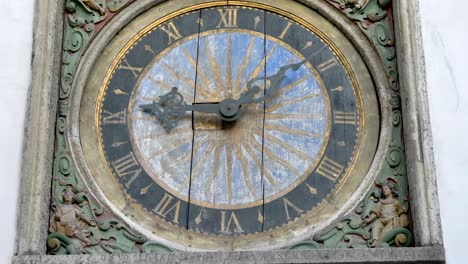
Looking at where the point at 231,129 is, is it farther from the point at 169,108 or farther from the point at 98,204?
the point at 98,204

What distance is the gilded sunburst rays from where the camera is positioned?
9516mm

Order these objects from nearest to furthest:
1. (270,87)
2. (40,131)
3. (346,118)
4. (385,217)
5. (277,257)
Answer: (277,257) → (385,217) → (40,131) → (346,118) → (270,87)

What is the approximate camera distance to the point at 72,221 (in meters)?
9.30

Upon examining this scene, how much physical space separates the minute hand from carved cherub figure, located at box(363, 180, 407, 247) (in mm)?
1163

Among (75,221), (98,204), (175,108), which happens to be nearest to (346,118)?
(175,108)

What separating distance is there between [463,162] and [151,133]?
2330 millimetres

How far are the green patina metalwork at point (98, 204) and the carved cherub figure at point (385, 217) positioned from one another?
2 cm

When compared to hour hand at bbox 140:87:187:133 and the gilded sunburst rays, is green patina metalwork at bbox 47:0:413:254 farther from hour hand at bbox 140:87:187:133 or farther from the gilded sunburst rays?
hour hand at bbox 140:87:187:133

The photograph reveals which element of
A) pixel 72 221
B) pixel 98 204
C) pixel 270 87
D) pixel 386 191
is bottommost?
pixel 72 221

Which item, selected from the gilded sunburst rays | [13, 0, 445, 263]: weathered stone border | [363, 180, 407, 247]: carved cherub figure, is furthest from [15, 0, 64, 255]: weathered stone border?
[363, 180, 407, 247]: carved cherub figure

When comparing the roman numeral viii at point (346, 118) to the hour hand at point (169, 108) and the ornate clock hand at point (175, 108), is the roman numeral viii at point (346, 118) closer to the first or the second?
the ornate clock hand at point (175, 108)

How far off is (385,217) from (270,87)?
4.47 feet

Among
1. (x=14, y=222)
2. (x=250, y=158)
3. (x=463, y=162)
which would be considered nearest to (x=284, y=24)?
(x=250, y=158)

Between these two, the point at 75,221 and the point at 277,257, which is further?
the point at 75,221
